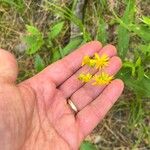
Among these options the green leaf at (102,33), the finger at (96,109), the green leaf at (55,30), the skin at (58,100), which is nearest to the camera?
the skin at (58,100)

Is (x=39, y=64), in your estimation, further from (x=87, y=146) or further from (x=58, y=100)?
(x=87, y=146)

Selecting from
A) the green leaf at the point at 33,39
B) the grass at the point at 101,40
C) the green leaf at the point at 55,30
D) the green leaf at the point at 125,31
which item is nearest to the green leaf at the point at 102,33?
the grass at the point at 101,40

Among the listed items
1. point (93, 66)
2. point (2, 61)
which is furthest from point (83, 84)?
point (2, 61)

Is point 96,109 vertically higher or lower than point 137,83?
lower

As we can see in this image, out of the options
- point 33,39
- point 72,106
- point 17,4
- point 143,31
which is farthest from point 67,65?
point 17,4

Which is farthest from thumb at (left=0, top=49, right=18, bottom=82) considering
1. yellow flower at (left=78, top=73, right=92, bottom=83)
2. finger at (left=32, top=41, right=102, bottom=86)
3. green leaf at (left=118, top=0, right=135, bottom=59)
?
green leaf at (left=118, top=0, right=135, bottom=59)

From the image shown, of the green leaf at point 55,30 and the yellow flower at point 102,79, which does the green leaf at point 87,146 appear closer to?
the yellow flower at point 102,79
